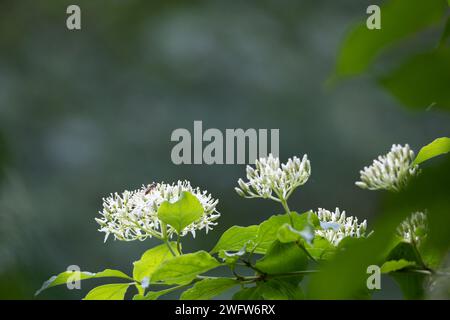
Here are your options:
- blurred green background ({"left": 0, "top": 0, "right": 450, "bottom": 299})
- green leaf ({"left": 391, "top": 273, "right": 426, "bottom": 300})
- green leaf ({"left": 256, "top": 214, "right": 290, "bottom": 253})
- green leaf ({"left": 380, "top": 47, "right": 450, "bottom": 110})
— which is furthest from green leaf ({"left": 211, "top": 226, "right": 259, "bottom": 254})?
blurred green background ({"left": 0, "top": 0, "right": 450, "bottom": 299})

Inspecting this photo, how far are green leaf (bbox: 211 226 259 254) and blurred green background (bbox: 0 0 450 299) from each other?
2.52 m

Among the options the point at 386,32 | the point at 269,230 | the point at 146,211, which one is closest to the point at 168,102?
the point at 146,211

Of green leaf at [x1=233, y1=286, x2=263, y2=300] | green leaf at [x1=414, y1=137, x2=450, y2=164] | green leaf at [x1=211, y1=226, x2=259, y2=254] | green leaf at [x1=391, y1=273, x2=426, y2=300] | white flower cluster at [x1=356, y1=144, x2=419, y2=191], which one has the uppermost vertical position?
green leaf at [x1=414, y1=137, x2=450, y2=164]

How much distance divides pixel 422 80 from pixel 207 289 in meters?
0.31

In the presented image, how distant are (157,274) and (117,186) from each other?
3068 mm

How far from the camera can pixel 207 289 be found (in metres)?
0.51

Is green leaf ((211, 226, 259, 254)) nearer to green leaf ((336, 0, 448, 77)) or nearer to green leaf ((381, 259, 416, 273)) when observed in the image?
green leaf ((381, 259, 416, 273))

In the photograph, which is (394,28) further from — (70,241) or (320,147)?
(320,147)

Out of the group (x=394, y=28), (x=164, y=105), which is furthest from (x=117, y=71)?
(x=394, y=28)

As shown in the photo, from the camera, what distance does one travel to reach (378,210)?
0.23 metres

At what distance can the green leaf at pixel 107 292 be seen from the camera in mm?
570

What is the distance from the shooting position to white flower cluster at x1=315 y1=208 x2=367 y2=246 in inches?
21.7

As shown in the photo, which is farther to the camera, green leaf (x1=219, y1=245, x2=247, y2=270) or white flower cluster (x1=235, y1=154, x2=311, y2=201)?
white flower cluster (x1=235, y1=154, x2=311, y2=201)
